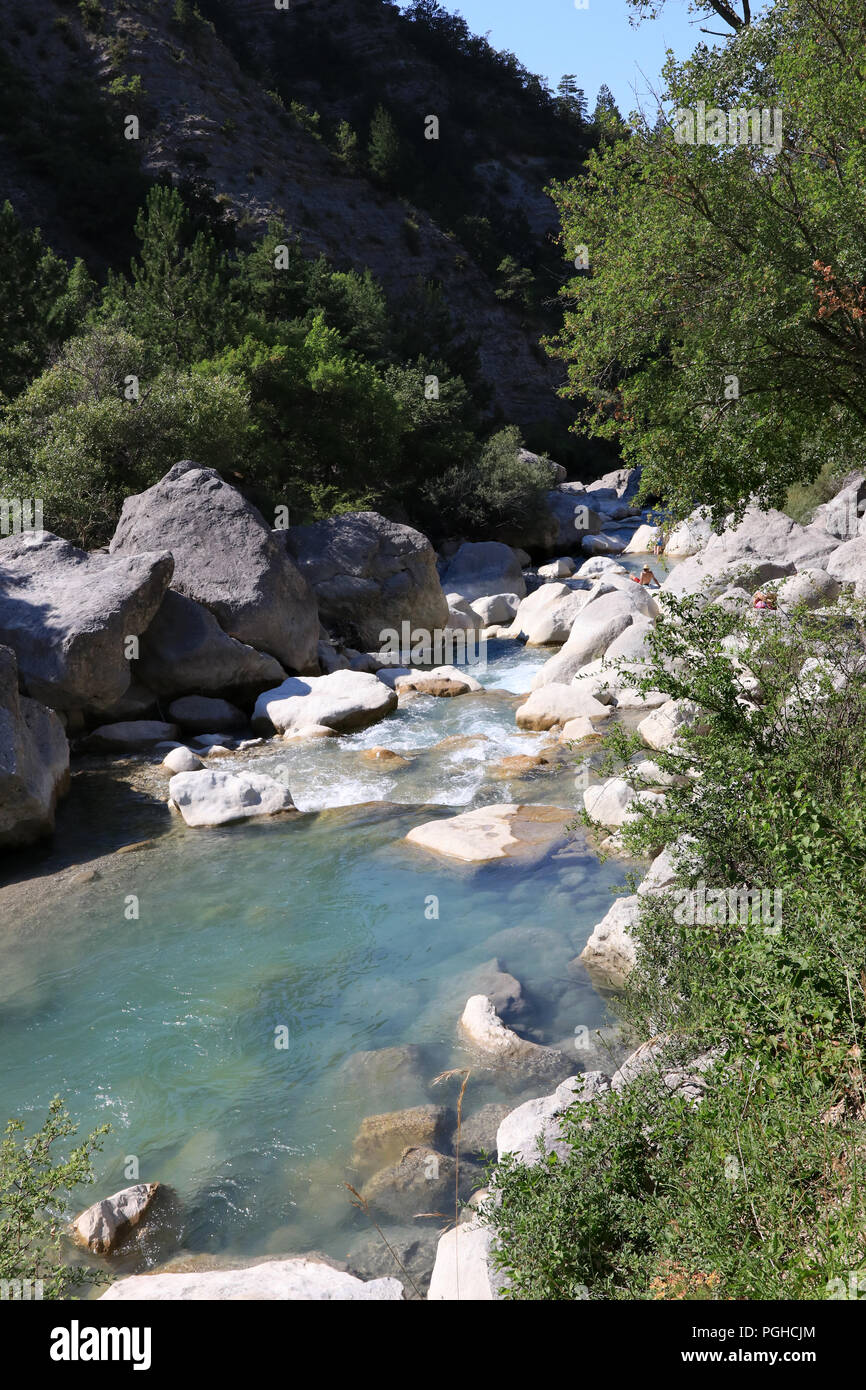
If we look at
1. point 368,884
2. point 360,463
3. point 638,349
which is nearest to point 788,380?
point 638,349

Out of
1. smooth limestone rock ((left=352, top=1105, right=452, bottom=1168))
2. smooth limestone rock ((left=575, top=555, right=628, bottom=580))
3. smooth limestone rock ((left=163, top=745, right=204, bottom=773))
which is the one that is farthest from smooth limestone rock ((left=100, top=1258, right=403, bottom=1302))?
smooth limestone rock ((left=575, top=555, right=628, bottom=580))

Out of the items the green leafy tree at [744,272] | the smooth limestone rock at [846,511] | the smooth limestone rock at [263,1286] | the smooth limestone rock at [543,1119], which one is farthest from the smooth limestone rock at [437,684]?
the smooth limestone rock at [263,1286]

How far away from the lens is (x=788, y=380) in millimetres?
10172

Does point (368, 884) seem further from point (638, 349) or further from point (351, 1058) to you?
point (638, 349)

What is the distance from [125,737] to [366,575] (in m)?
8.68

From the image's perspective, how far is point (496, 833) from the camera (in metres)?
12.2

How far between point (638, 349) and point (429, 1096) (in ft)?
28.4

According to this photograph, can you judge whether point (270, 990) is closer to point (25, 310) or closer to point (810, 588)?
point (810, 588)

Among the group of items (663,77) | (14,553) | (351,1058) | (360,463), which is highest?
(663,77)

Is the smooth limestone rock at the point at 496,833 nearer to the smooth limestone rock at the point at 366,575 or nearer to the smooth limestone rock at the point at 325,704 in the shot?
the smooth limestone rock at the point at 325,704

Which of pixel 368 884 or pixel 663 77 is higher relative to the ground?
pixel 663 77

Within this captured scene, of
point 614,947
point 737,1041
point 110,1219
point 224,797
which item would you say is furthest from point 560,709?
point 110,1219

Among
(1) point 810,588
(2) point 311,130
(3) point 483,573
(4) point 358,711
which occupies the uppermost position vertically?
(2) point 311,130
